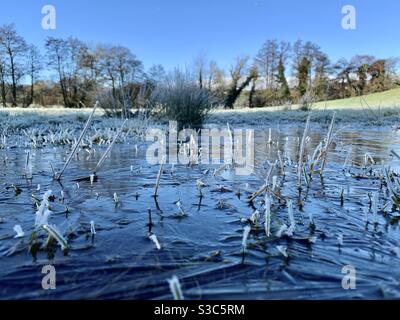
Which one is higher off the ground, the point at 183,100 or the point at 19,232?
the point at 183,100

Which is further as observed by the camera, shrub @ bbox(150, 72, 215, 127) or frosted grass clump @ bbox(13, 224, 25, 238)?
shrub @ bbox(150, 72, 215, 127)

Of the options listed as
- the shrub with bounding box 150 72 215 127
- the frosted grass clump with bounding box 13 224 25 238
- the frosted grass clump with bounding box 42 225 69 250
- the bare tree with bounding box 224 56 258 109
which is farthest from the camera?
the bare tree with bounding box 224 56 258 109

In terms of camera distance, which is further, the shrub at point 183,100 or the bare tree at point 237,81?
the bare tree at point 237,81

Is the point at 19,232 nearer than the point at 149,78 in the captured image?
Yes

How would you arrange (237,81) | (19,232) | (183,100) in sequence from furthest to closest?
(237,81) → (183,100) → (19,232)

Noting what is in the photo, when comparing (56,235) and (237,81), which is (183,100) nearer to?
(56,235)

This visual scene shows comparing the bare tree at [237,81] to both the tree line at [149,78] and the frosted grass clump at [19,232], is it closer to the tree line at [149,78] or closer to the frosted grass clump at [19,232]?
the tree line at [149,78]

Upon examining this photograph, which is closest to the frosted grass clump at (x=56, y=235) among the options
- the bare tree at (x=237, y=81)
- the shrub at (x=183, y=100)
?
the shrub at (x=183, y=100)

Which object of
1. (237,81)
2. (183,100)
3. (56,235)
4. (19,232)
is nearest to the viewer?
(56,235)

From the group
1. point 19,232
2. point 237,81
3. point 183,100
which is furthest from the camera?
point 237,81

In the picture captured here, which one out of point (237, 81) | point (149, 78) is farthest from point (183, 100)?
point (237, 81)

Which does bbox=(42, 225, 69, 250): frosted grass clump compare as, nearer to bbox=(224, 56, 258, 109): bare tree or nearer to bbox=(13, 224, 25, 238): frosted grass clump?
bbox=(13, 224, 25, 238): frosted grass clump

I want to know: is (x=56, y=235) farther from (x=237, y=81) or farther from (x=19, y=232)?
(x=237, y=81)

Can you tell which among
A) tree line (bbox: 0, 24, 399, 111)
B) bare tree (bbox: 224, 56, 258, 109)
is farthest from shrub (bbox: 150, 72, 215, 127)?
bare tree (bbox: 224, 56, 258, 109)
